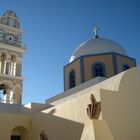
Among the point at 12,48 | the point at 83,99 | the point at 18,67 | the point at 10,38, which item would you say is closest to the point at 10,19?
the point at 10,38

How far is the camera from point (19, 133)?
1351 centimetres

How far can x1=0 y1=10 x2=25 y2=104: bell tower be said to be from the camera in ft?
63.7

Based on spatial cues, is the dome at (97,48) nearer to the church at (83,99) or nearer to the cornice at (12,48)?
the church at (83,99)

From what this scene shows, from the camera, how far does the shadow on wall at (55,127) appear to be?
31.2 feet

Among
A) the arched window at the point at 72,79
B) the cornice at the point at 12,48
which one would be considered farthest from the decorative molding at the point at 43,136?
the cornice at the point at 12,48

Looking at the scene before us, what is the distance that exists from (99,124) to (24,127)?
623 cm

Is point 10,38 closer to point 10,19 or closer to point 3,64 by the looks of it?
point 10,19

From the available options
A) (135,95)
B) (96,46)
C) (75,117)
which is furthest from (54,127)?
(96,46)

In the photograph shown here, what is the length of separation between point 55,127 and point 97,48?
6.53m

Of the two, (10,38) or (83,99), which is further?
(10,38)

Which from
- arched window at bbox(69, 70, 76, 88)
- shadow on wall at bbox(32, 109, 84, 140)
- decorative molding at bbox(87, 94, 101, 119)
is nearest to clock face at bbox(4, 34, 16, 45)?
arched window at bbox(69, 70, 76, 88)

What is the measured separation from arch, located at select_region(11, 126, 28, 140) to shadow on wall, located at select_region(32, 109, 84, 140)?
86 centimetres

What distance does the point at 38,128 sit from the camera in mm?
12117

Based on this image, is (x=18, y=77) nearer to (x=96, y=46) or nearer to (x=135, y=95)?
(x=96, y=46)
